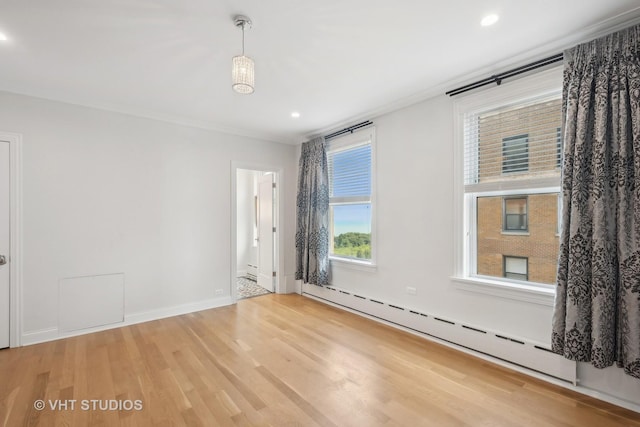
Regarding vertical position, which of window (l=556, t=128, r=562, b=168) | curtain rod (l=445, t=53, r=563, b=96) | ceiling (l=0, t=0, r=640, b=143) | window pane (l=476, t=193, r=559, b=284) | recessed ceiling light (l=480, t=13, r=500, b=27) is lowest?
window pane (l=476, t=193, r=559, b=284)

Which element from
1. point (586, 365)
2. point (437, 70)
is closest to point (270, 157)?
point (437, 70)

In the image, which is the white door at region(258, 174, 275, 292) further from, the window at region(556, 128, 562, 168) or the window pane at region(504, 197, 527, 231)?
Result: the window at region(556, 128, 562, 168)

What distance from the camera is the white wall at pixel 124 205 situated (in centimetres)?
319

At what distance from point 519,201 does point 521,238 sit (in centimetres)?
34

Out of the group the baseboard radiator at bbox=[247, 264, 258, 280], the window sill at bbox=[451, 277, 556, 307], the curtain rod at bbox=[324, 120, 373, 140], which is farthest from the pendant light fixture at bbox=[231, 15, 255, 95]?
the baseboard radiator at bbox=[247, 264, 258, 280]

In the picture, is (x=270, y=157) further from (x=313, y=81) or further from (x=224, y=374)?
(x=224, y=374)

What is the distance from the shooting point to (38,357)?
2838 millimetres

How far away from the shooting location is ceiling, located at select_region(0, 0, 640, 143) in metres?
1.95

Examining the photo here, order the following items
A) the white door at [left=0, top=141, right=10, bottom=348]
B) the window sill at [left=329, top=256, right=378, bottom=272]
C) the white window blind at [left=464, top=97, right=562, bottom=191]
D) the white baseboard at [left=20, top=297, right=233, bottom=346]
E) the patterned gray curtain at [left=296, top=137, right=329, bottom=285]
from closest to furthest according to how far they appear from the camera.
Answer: the white window blind at [left=464, top=97, right=562, bottom=191], the white door at [left=0, top=141, right=10, bottom=348], the white baseboard at [left=20, top=297, right=233, bottom=346], the window sill at [left=329, top=256, right=378, bottom=272], the patterned gray curtain at [left=296, top=137, right=329, bottom=285]

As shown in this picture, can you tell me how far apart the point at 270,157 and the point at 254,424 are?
3909mm

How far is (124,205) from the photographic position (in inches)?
146

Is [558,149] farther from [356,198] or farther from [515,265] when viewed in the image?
[356,198]

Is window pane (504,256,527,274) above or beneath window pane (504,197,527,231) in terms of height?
beneath

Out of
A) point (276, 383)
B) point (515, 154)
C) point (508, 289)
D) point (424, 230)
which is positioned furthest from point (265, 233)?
point (515, 154)
